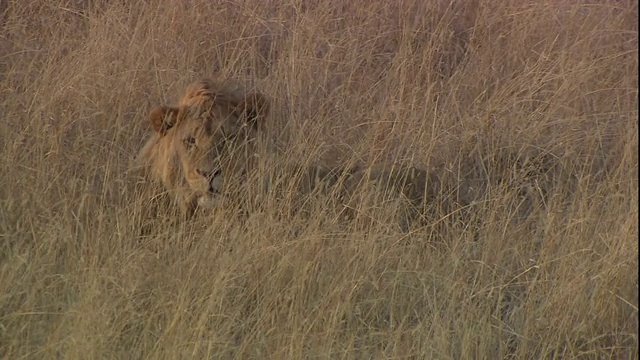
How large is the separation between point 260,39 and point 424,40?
3.06ft

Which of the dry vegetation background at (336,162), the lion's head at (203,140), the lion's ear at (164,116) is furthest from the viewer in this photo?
the lion's ear at (164,116)

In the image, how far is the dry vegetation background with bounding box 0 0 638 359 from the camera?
11.5ft

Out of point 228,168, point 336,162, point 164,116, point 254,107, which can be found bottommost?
point 336,162

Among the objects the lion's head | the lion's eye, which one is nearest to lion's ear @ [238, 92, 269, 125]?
the lion's head

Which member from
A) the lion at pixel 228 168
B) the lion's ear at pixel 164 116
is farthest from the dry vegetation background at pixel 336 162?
the lion's ear at pixel 164 116

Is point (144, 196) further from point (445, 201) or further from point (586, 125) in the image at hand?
point (586, 125)

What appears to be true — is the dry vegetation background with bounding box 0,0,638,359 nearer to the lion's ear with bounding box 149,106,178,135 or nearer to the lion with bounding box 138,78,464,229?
the lion with bounding box 138,78,464,229

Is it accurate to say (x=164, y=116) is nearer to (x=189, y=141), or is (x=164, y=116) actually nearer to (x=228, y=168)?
(x=189, y=141)

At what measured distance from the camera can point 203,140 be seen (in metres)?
4.26

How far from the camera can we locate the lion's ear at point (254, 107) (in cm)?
442

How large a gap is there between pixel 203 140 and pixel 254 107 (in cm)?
29

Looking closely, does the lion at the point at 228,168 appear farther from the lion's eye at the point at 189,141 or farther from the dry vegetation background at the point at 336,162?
the dry vegetation background at the point at 336,162

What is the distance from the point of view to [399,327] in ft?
11.3

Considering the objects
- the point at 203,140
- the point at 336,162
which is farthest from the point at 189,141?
the point at 336,162
